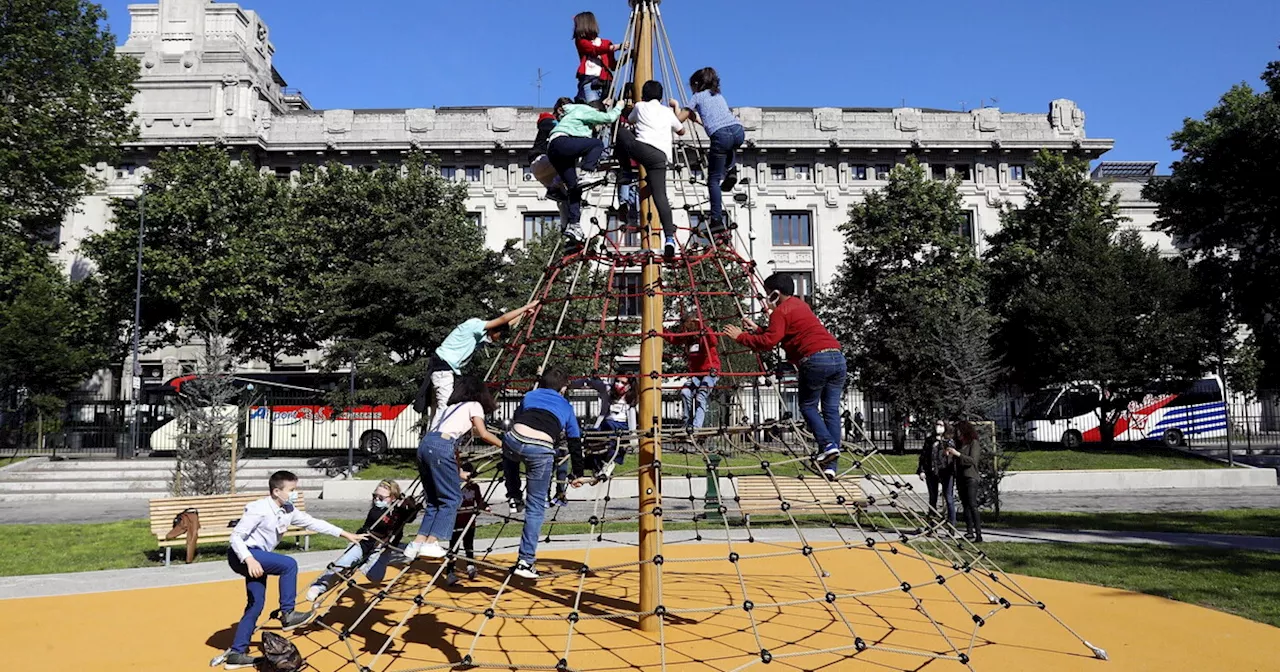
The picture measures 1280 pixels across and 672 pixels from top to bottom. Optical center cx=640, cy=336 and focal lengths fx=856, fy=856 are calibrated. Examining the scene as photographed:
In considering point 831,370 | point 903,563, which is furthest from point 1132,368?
point 831,370

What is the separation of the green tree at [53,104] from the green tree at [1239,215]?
128 feet

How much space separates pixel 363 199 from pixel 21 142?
1126cm

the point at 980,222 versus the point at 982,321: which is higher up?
the point at 980,222

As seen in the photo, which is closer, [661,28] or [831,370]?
[831,370]

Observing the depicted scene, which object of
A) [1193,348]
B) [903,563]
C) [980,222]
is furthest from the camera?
[980,222]

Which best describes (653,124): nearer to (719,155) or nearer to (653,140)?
(653,140)

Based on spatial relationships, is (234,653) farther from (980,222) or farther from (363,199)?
(980,222)

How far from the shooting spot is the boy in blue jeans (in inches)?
251

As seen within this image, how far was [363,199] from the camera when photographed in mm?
34219

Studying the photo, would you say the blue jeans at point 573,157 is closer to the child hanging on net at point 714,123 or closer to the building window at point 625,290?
the building window at point 625,290

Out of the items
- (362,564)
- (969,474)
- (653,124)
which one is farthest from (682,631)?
(969,474)

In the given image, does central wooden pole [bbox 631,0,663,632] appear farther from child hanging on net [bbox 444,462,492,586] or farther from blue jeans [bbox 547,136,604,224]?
child hanging on net [bbox 444,462,492,586]

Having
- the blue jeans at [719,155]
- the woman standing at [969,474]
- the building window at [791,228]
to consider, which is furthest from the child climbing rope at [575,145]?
the building window at [791,228]

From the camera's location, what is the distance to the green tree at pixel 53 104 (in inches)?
1136
